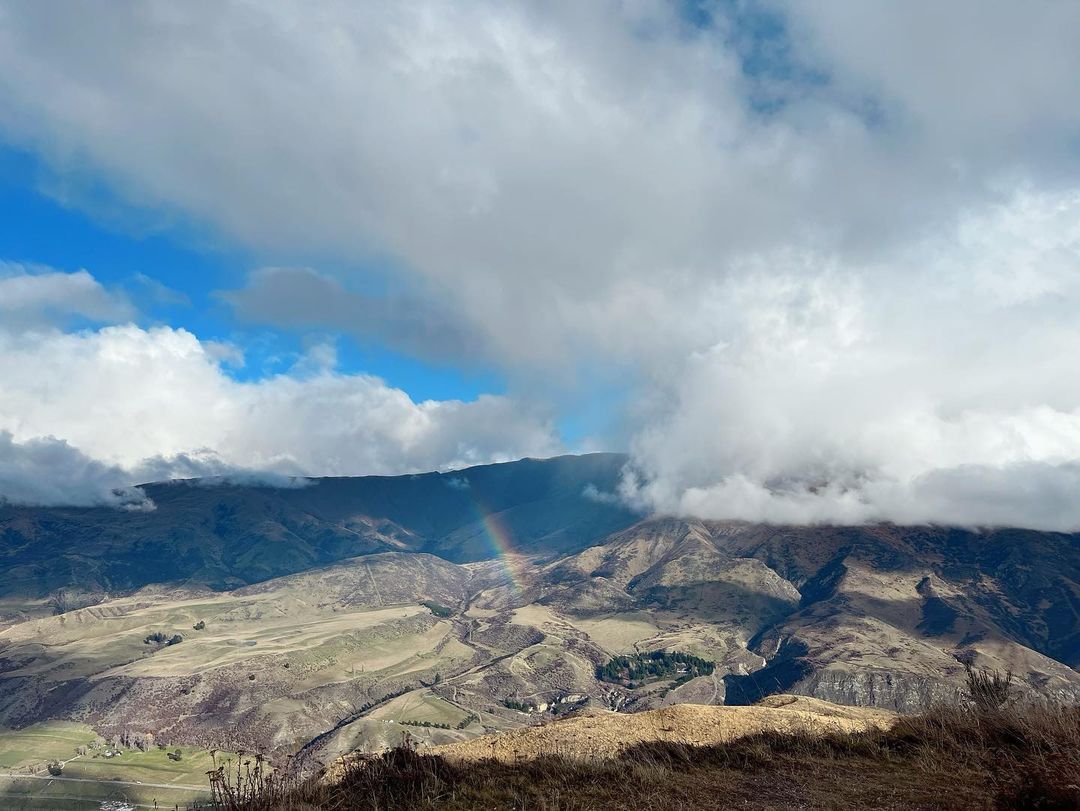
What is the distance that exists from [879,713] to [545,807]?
27522mm

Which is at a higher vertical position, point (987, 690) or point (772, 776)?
point (987, 690)

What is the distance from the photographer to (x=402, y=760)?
19.7 m

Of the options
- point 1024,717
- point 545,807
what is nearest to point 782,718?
point 1024,717

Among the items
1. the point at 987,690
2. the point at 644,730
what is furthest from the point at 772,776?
the point at 987,690

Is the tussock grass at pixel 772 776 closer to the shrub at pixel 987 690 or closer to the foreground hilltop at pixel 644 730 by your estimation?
the shrub at pixel 987 690

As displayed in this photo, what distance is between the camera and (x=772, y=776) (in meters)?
20.8

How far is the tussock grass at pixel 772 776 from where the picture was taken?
639 inches

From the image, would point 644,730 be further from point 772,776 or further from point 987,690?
point 987,690

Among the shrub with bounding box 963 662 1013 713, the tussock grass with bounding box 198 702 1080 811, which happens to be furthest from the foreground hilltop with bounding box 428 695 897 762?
the shrub with bounding box 963 662 1013 713

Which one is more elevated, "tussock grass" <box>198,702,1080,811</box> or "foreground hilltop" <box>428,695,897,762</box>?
"tussock grass" <box>198,702,1080,811</box>

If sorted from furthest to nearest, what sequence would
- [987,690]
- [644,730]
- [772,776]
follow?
1. [987,690]
2. [644,730]
3. [772,776]

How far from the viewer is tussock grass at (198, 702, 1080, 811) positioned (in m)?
16.2

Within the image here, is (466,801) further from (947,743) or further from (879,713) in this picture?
(879,713)

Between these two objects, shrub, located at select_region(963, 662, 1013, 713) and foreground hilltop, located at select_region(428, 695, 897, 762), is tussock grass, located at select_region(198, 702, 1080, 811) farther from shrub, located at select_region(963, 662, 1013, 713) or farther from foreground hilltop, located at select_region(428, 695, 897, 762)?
foreground hilltop, located at select_region(428, 695, 897, 762)
